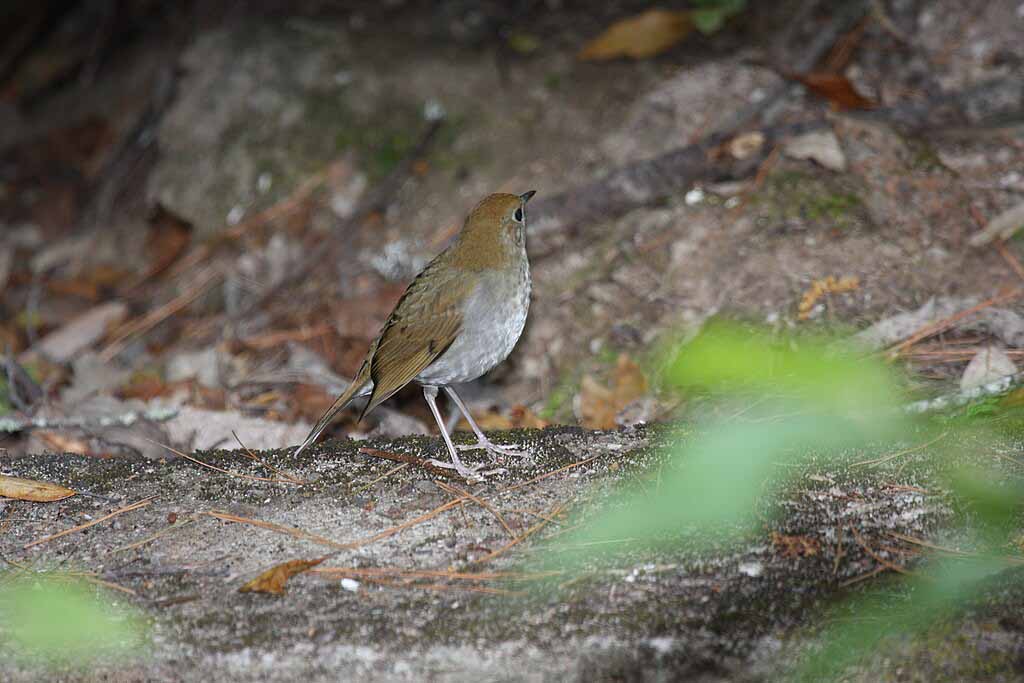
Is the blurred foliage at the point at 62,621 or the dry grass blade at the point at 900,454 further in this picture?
the dry grass blade at the point at 900,454

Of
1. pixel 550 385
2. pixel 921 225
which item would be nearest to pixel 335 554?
pixel 550 385

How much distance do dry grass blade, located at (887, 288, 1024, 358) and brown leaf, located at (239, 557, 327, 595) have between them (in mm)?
2248

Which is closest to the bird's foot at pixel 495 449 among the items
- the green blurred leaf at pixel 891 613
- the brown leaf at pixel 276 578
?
the brown leaf at pixel 276 578

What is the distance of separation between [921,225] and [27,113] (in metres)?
6.22

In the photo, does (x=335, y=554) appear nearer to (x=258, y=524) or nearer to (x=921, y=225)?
(x=258, y=524)

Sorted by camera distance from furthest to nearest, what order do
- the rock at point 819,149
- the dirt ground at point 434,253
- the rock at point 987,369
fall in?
the rock at point 819,149 → the rock at point 987,369 → the dirt ground at point 434,253

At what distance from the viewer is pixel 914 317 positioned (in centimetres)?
408

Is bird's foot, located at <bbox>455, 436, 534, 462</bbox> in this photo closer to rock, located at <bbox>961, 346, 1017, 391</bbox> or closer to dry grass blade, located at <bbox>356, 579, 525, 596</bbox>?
dry grass blade, located at <bbox>356, 579, 525, 596</bbox>

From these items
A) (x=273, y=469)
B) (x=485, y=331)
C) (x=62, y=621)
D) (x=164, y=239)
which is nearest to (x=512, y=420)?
(x=485, y=331)

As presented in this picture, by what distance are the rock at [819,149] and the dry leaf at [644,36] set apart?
1.27 m

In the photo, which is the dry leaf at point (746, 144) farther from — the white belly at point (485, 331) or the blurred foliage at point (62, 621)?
the blurred foliage at point (62, 621)

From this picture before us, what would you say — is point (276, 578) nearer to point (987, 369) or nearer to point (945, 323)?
point (987, 369)

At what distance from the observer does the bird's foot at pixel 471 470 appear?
3268mm

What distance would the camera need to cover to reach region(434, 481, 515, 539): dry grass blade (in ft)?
9.90
